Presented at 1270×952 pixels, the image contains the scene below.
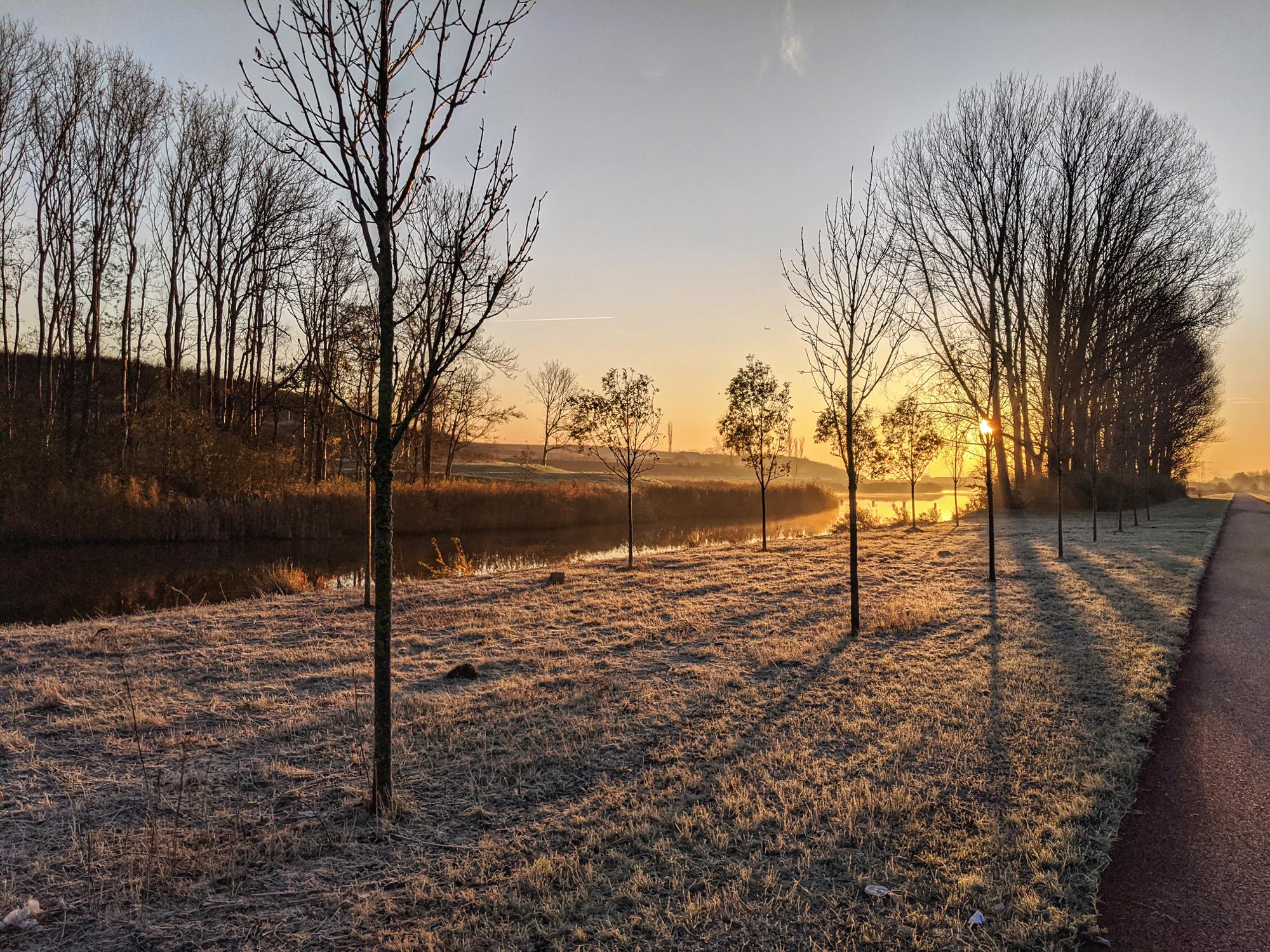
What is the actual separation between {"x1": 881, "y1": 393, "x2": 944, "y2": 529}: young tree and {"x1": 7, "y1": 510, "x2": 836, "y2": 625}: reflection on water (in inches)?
223

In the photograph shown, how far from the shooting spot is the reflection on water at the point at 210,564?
476 inches

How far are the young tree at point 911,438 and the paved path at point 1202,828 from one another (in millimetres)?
22154

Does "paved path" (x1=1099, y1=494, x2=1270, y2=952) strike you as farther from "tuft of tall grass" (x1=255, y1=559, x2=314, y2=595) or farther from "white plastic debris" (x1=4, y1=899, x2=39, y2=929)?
"tuft of tall grass" (x1=255, y1=559, x2=314, y2=595)

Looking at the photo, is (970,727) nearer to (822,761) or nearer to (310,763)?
(822,761)

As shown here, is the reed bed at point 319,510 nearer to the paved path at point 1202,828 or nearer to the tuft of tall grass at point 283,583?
the tuft of tall grass at point 283,583

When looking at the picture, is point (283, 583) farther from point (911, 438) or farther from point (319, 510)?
point (911, 438)

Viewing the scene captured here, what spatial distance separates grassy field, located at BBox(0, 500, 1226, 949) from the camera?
283 cm

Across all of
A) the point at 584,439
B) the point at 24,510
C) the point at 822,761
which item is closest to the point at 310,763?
the point at 822,761

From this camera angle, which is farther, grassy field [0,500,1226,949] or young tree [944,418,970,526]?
young tree [944,418,970,526]

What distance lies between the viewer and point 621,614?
9461 mm

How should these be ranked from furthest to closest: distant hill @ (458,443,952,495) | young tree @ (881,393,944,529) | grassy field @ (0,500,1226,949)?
distant hill @ (458,443,952,495)
young tree @ (881,393,944,529)
grassy field @ (0,500,1226,949)

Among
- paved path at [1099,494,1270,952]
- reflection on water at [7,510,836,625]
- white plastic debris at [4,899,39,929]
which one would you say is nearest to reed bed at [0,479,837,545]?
reflection on water at [7,510,836,625]

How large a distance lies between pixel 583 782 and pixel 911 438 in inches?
1081

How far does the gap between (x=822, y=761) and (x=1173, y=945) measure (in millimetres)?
1971
